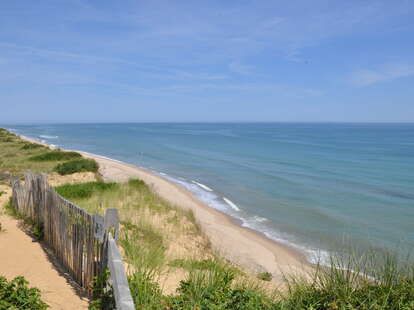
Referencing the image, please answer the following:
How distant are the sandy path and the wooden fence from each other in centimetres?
20

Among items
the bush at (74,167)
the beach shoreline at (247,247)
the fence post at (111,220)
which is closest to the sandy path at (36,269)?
the fence post at (111,220)

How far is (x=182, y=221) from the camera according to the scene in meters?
12.4

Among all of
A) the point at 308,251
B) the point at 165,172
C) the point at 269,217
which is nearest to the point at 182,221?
the point at 308,251

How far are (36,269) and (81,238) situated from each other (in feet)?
4.40

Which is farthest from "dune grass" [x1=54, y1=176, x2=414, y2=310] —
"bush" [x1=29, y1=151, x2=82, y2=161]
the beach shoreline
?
"bush" [x1=29, y1=151, x2=82, y2=161]

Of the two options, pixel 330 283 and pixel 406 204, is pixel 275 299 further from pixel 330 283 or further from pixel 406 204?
pixel 406 204

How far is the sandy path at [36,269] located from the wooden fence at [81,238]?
0.20 m

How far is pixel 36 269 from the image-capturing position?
581 centimetres

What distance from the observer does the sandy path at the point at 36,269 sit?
482cm

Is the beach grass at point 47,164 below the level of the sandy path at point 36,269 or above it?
below

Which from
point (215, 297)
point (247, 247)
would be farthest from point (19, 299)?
point (247, 247)

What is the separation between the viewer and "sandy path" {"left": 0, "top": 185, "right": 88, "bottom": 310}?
4.82m

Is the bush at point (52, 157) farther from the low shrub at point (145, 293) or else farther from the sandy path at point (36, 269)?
the low shrub at point (145, 293)

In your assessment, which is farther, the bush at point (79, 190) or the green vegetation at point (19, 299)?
the bush at point (79, 190)
